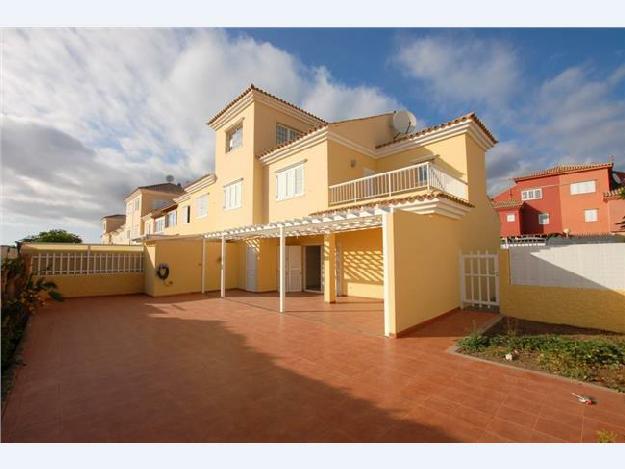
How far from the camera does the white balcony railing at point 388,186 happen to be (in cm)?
1042

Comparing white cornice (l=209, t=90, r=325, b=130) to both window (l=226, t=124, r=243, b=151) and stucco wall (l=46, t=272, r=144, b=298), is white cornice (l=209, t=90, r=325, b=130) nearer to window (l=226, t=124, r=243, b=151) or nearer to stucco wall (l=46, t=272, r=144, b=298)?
window (l=226, t=124, r=243, b=151)

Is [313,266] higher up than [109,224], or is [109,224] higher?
[109,224]

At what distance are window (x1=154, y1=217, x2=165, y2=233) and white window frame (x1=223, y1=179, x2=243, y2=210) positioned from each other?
13.4 metres

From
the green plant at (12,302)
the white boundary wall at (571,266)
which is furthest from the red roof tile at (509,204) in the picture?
the green plant at (12,302)

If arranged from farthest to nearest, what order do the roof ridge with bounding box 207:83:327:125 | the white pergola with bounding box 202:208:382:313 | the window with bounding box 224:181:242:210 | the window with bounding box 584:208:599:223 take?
the window with bounding box 584:208:599:223, the window with bounding box 224:181:242:210, the roof ridge with bounding box 207:83:327:125, the white pergola with bounding box 202:208:382:313

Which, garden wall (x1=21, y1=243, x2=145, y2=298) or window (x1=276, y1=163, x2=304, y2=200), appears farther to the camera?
window (x1=276, y1=163, x2=304, y2=200)

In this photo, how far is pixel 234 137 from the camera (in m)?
16.7

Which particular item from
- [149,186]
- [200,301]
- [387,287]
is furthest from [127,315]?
[149,186]

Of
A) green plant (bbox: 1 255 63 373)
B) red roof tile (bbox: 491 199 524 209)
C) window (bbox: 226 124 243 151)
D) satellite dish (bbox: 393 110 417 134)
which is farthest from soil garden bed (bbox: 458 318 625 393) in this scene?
red roof tile (bbox: 491 199 524 209)

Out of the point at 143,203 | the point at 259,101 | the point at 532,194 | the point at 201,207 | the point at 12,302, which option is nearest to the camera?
the point at 12,302

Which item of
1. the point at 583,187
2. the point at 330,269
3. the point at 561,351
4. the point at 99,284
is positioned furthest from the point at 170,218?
the point at 583,187

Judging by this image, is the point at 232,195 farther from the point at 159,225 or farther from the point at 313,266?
the point at 159,225

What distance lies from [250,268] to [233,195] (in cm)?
432

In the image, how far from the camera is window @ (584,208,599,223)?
2590 centimetres
